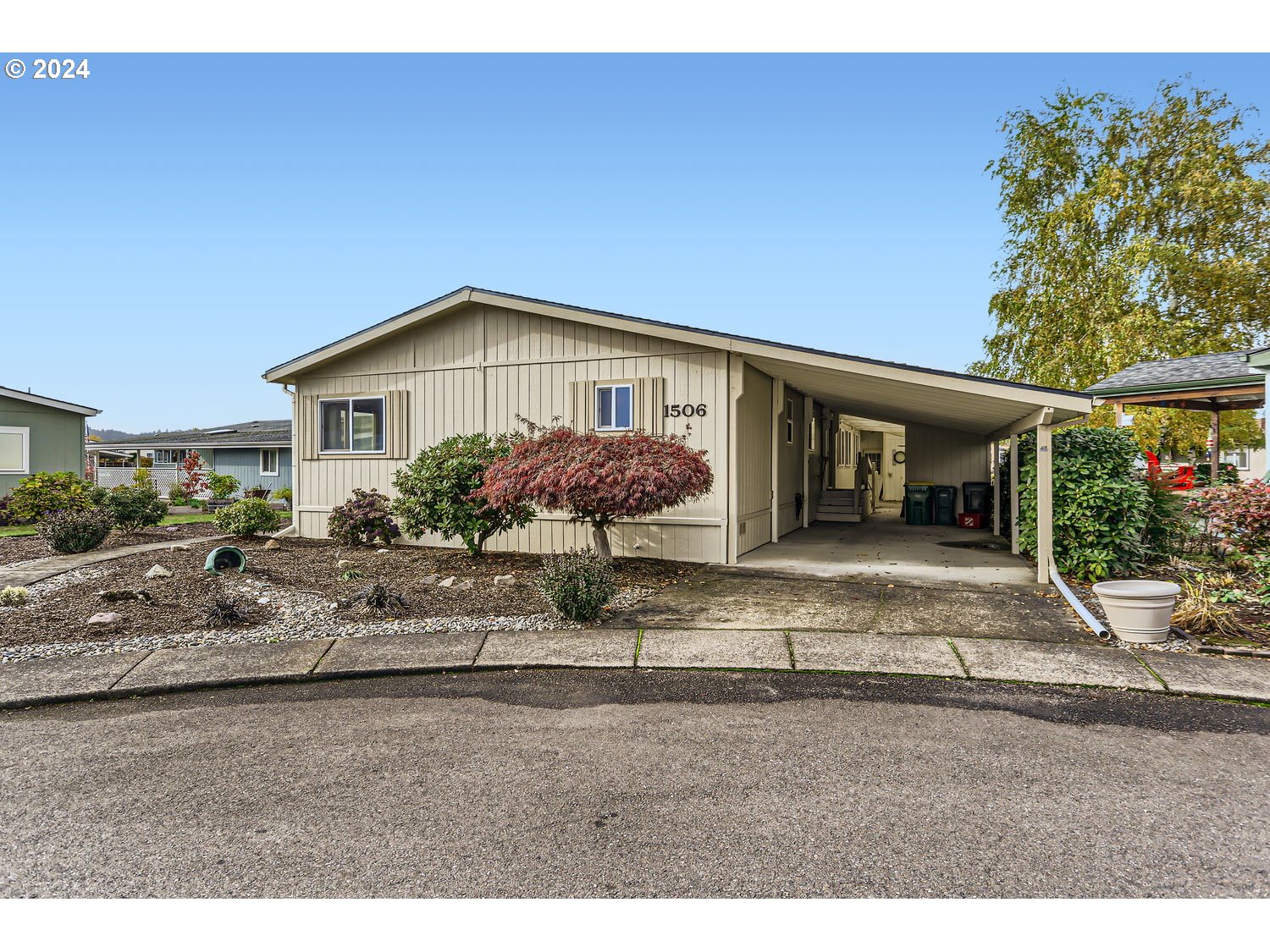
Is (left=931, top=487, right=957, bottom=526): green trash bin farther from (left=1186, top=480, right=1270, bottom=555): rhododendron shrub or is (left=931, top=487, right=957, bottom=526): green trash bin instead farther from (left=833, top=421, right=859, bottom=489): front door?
(left=1186, top=480, right=1270, bottom=555): rhododendron shrub

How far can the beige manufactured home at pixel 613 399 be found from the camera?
9258 mm

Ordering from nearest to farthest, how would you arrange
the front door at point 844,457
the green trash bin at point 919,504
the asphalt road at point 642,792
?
1. the asphalt road at point 642,792
2. the green trash bin at point 919,504
3. the front door at point 844,457

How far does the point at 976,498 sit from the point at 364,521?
40.1 feet

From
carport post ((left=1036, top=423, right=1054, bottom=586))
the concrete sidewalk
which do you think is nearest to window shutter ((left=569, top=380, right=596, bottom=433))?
the concrete sidewalk

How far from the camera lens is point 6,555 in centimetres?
1078

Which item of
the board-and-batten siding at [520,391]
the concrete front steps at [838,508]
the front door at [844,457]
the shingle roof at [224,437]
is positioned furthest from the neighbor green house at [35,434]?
the front door at [844,457]

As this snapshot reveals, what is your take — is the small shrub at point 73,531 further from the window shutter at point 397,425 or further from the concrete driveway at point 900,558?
the concrete driveway at point 900,558

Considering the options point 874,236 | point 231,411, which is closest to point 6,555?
point 874,236

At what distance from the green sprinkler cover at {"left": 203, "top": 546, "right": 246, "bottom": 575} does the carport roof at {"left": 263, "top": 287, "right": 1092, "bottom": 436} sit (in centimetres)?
409

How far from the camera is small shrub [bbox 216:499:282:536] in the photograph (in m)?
12.3

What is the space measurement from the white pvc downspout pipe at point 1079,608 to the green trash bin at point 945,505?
732cm

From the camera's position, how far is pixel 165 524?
1719 cm

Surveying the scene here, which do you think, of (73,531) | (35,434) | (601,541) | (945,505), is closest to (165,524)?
(35,434)

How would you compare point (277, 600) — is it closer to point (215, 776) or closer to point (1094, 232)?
point (215, 776)
